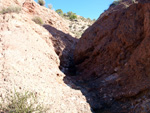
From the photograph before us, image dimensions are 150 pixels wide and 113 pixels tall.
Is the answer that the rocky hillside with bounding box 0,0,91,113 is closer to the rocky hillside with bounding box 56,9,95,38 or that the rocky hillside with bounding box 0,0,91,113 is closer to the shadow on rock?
the shadow on rock

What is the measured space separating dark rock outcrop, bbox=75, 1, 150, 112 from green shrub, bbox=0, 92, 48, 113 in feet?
8.38

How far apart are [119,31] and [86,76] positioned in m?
2.68

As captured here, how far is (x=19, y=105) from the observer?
12.9 ft

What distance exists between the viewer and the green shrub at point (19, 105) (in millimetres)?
3855

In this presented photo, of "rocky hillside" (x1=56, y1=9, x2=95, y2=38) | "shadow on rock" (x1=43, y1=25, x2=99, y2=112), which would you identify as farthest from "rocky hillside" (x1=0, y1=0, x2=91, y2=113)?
"rocky hillside" (x1=56, y1=9, x2=95, y2=38)

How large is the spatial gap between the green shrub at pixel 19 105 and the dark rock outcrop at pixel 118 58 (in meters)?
2.55

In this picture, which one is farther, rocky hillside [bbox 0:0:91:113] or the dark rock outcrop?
the dark rock outcrop

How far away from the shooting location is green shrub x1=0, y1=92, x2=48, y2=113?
12.6 feet

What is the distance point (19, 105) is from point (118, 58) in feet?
15.2

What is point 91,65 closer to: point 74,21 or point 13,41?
point 13,41

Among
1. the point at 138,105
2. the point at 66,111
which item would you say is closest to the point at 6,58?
the point at 66,111

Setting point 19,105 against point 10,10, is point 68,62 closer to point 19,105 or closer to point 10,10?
point 10,10

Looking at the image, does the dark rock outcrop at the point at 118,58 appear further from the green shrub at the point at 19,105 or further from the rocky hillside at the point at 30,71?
the green shrub at the point at 19,105

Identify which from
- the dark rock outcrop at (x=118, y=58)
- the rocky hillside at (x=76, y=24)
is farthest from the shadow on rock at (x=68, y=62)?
the rocky hillside at (x=76, y=24)
